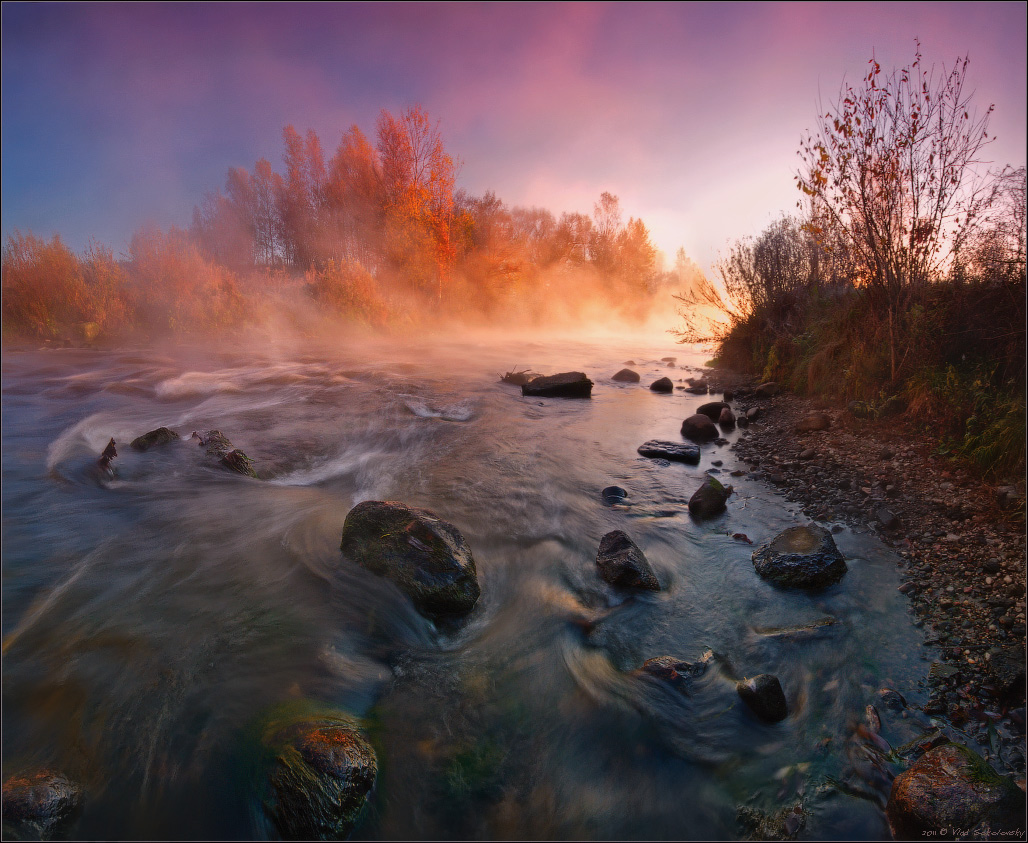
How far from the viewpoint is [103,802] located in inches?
92.7

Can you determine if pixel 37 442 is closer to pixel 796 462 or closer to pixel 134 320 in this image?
pixel 796 462

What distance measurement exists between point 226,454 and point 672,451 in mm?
6979

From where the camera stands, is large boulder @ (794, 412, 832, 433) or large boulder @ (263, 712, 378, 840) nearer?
large boulder @ (263, 712, 378, 840)

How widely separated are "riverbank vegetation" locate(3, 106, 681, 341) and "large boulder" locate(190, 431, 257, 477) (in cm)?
1528

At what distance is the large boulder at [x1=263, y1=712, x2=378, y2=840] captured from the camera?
2.23 m

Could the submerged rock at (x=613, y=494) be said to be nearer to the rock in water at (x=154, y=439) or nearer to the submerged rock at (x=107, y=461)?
the submerged rock at (x=107, y=461)

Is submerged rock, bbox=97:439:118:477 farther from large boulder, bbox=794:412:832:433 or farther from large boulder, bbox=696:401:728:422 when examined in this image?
large boulder, bbox=794:412:832:433

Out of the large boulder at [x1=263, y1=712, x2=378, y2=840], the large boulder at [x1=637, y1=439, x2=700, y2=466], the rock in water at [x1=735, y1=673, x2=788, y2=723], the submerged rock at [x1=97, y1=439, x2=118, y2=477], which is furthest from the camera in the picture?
the large boulder at [x1=637, y1=439, x2=700, y2=466]

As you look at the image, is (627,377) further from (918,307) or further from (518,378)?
(918,307)

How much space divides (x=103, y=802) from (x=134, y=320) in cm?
2197

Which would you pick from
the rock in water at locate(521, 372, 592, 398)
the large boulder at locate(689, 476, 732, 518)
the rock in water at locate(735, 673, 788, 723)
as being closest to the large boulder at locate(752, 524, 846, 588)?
the large boulder at locate(689, 476, 732, 518)

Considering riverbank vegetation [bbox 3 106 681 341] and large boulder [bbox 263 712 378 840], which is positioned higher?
riverbank vegetation [bbox 3 106 681 341]

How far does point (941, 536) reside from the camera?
4336 mm

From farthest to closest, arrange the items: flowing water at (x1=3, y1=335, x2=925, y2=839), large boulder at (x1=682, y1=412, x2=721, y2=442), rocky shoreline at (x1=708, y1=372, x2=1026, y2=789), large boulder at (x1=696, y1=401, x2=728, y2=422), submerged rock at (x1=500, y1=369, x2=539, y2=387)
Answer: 1. submerged rock at (x1=500, y1=369, x2=539, y2=387)
2. large boulder at (x1=696, y1=401, x2=728, y2=422)
3. large boulder at (x1=682, y1=412, x2=721, y2=442)
4. rocky shoreline at (x1=708, y1=372, x2=1026, y2=789)
5. flowing water at (x1=3, y1=335, x2=925, y2=839)
